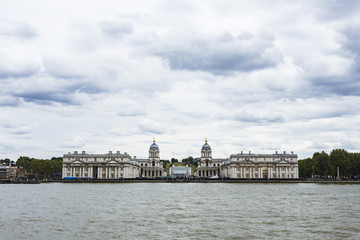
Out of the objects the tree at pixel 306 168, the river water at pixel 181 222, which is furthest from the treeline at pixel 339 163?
the river water at pixel 181 222

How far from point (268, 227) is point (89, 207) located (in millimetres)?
26504

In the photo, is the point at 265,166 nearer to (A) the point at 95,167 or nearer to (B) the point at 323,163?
(B) the point at 323,163

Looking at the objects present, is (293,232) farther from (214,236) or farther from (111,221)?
(111,221)

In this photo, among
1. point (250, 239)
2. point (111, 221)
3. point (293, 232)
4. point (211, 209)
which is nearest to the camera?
point (250, 239)

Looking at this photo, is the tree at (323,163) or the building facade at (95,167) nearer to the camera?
the tree at (323,163)

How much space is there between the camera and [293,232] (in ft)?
109

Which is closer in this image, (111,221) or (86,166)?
(111,221)

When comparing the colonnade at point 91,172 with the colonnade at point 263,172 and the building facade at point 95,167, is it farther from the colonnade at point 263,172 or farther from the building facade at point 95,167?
the colonnade at point 263,172

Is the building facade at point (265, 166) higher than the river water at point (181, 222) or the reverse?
higher

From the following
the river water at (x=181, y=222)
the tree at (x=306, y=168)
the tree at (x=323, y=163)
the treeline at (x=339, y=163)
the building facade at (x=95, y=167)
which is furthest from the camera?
the building facade at (x=95, y=167)

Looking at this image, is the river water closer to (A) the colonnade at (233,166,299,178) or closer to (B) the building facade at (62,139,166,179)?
(B) the building facade at (62,139,166,179)

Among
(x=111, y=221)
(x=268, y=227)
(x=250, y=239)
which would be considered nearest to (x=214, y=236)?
(x=250, y=239)

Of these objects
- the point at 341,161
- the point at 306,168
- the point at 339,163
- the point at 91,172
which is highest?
the point at 341,161

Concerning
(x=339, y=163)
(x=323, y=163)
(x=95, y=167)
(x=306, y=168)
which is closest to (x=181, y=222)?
(x=339, y=163)
